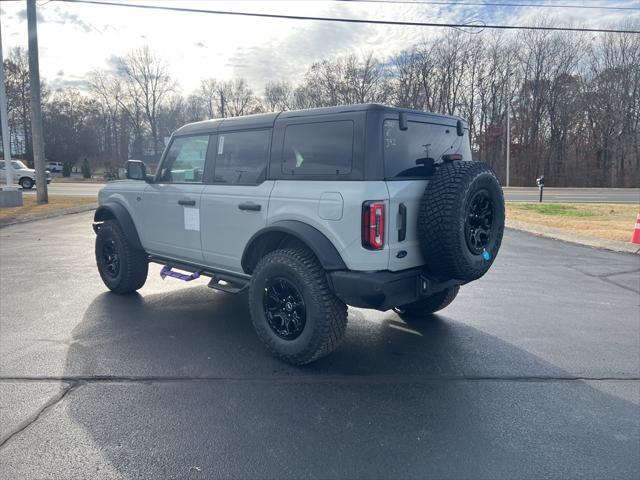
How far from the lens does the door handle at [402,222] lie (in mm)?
3486

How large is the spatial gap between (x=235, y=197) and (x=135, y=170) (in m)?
1.70

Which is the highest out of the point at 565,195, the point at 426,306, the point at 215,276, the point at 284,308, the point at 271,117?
the point at 271,117

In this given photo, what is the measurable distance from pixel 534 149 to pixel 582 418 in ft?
149

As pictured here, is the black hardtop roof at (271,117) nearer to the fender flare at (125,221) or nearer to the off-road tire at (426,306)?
the fender flare at (125,221)

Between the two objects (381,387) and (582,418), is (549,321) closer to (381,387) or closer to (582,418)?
(582,418)

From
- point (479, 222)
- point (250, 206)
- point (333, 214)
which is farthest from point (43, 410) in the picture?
point (479, 222)

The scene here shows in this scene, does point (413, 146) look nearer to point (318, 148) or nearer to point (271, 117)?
point (318, 148)

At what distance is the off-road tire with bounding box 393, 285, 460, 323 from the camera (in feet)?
16.1

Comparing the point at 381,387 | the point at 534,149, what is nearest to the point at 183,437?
the point at 381,387

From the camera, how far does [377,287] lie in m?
3.36

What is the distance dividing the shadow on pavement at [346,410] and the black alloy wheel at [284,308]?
31 cm

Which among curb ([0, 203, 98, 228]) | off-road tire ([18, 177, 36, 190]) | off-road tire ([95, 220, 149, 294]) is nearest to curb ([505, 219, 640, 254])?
off-road tire ([95, 220, 149, 294])

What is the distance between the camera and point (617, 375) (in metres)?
3.79

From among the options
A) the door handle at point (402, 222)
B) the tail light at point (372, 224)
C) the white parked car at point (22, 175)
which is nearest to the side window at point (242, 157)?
the tail light at point (372, 224)
